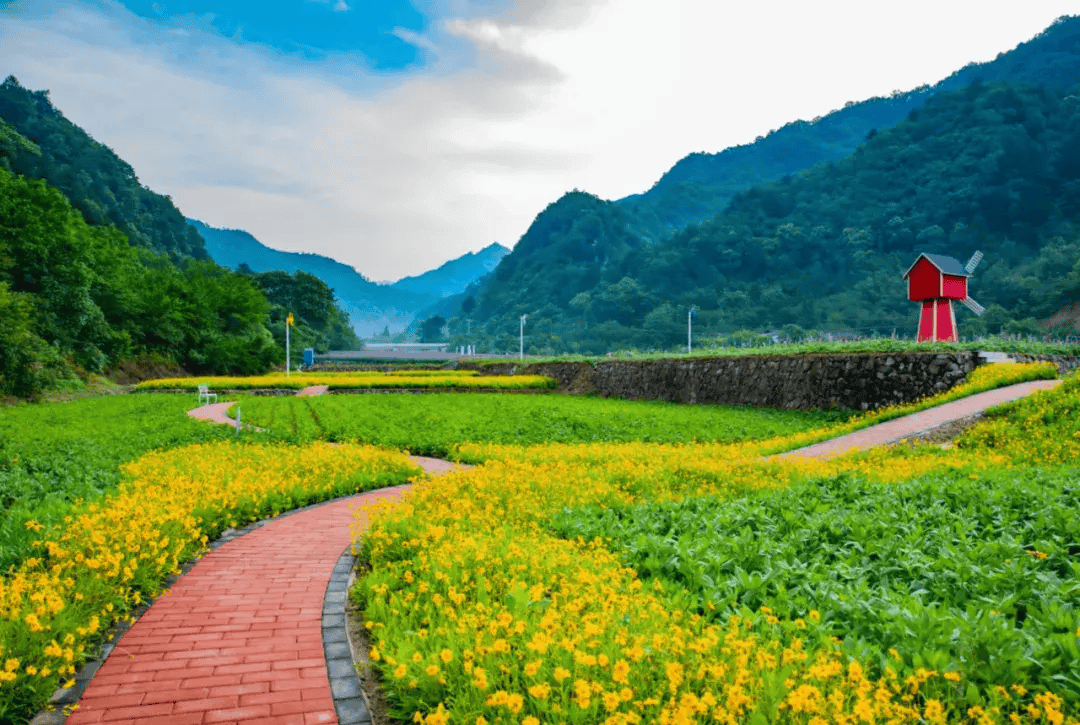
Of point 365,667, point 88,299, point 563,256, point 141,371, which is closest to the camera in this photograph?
point 365,667

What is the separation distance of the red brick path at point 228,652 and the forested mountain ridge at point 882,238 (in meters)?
70.0

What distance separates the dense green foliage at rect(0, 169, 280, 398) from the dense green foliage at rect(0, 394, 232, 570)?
5.74 metres

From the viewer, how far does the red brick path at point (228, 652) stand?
11.3 ft

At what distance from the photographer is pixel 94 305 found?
3347 centimetres

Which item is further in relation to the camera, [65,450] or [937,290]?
[937,290]

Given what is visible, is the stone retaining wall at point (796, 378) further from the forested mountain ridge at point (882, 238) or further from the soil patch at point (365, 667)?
the forested mountain ridge at point (882, 238)

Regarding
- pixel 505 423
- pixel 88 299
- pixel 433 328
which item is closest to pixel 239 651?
pixel 505 423

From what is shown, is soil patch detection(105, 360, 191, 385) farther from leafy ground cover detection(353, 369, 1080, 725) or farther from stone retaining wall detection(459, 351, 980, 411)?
leafy ground cover detection(353, 369, 1080, 725)

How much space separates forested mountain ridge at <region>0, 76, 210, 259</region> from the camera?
196ft

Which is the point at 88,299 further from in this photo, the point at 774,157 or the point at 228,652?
the point at 774,157

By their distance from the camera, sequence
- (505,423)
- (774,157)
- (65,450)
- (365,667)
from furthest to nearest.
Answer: (774,157)
(505,423)
(65,450)
(365,667)

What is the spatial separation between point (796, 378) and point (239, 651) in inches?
809

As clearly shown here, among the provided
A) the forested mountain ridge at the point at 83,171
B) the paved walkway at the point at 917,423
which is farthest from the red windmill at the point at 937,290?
the forested mountain ridge at the point at 83,171

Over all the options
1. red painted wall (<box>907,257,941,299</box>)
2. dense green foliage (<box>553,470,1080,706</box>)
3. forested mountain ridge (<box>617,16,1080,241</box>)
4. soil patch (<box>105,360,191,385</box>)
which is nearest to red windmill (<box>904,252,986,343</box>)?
red painted wall (<box>907,257,941,299</box>)
